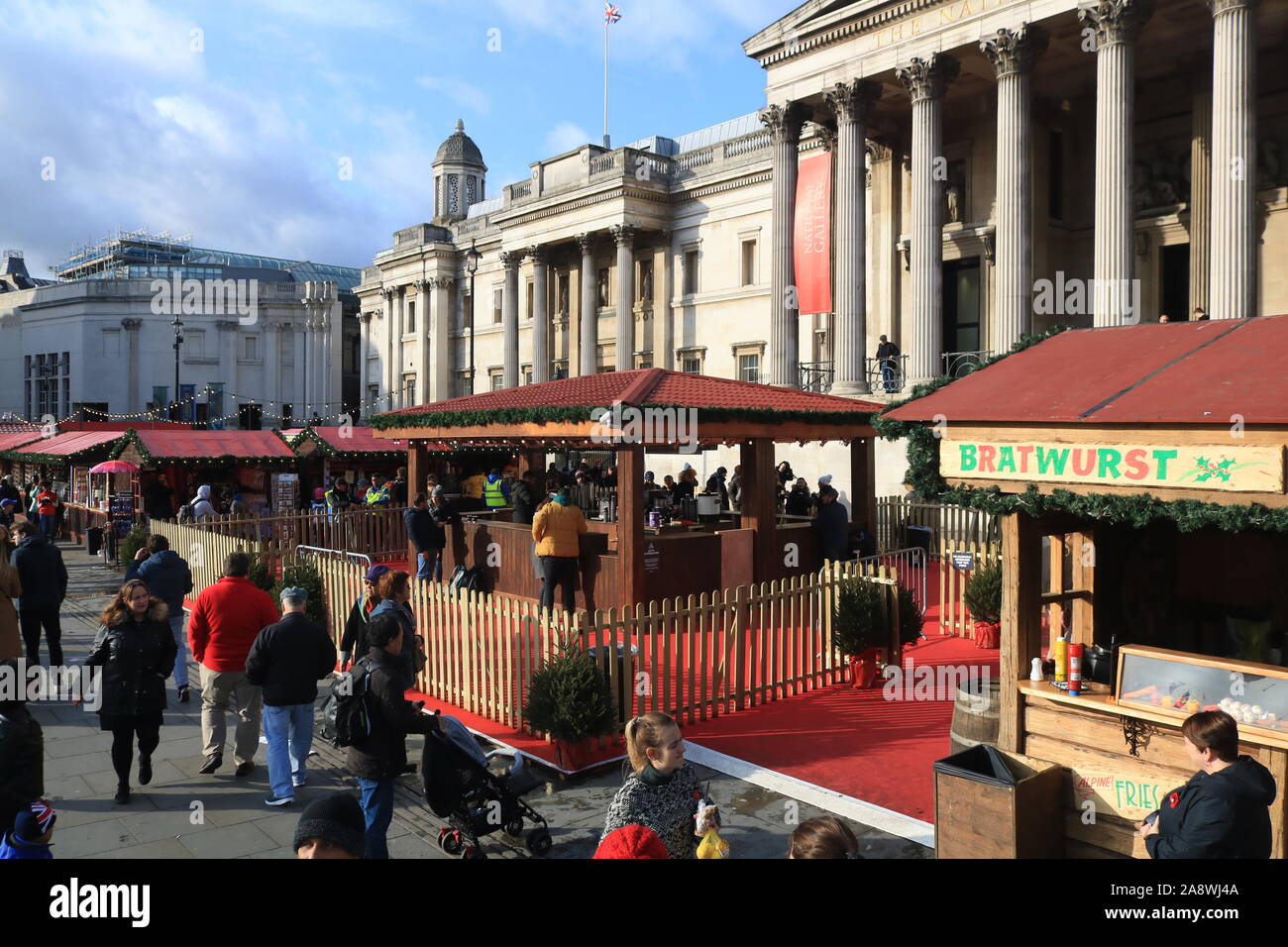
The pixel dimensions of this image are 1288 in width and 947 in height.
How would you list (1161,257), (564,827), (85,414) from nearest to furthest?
(564,827) → (1161,257) → (85,414)

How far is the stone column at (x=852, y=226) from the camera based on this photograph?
26.3m

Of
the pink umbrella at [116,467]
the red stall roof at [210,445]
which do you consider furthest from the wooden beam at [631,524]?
the pink umbrella at [116,467]

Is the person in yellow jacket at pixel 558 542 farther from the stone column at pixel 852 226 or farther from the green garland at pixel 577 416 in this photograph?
the stone column at pixel 852 226

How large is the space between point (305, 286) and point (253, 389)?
27.3 ft

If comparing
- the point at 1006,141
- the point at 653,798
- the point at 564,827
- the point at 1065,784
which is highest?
the point at 1006,141

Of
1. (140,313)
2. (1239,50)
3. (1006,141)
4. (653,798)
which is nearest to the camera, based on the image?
(653,798)

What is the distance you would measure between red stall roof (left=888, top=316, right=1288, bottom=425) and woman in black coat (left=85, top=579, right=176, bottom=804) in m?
6.03

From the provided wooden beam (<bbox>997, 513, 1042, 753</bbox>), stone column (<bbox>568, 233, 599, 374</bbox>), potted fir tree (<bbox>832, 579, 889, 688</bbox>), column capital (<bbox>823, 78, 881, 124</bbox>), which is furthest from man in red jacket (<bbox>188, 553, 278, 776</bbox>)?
stone column (<bbox>568, 233, 599, 374</bbox>)

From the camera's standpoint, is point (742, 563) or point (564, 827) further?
point (742, 563)

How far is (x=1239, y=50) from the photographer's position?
62.3 feet

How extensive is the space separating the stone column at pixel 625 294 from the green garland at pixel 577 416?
2333 centimetres

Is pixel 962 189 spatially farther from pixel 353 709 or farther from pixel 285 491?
pixel 353 709

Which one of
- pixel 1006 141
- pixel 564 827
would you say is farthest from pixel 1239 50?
pixel 564 827
